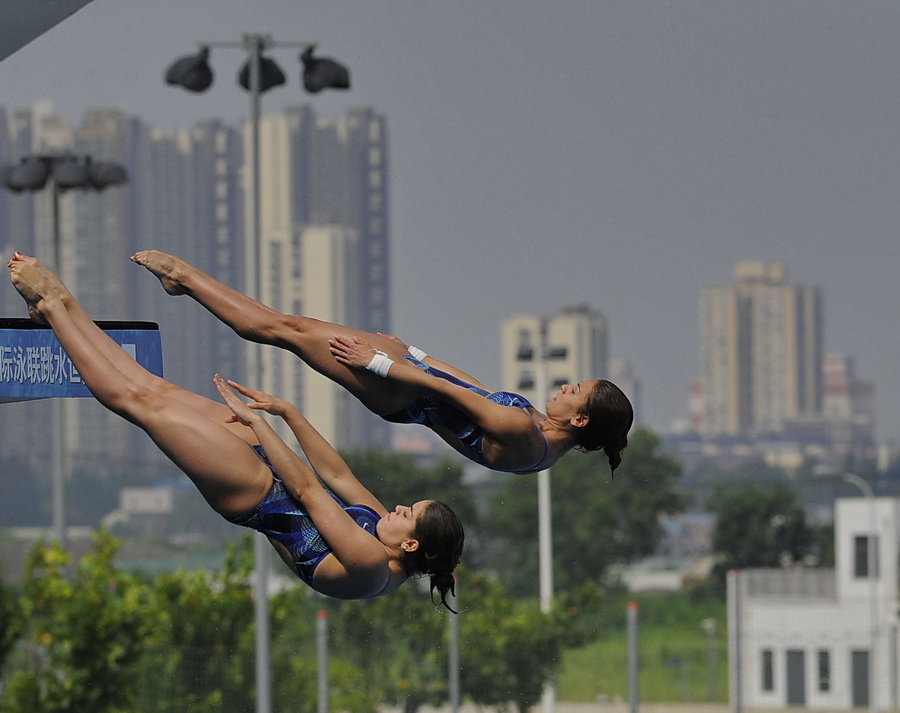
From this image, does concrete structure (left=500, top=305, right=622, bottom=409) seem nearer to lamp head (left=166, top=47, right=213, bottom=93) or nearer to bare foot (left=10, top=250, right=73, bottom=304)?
lamp head (left=166, top=47, right=213, bottom=93)

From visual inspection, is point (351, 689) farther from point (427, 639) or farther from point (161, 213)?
point (161, 213)

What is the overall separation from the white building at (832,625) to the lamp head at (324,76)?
27.9m

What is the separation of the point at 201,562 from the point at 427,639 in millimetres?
43747

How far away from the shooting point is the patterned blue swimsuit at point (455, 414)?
6070 millimetres

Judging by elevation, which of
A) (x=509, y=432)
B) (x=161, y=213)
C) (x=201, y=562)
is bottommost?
(x=201, y=562)

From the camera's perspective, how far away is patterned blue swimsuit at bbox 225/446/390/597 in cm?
560

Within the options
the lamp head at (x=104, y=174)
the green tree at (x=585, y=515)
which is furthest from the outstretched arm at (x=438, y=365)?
the green tree at (x=585, y=515)

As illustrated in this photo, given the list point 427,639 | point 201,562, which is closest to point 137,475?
point 201,562

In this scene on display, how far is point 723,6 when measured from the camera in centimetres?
9562

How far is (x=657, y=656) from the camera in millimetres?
46281

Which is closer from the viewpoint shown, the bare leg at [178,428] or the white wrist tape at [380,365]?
the bare leg at [178,428]

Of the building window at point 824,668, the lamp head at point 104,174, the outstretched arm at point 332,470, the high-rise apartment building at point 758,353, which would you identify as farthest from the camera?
the high-rise apartment building at point 758,353

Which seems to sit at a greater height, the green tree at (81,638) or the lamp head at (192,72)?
the lamp head at (192,72)

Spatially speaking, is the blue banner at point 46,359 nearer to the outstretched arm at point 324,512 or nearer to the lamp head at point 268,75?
the outstretched arm at point 324,512
